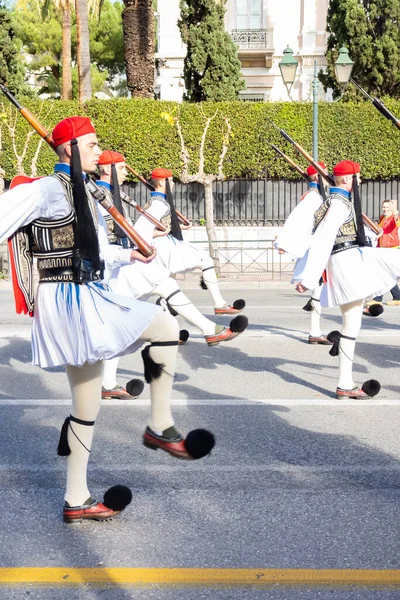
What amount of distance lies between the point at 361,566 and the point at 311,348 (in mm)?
6548

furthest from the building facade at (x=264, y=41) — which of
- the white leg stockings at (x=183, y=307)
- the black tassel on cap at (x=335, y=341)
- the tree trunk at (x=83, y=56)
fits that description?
the white leg stockings at (x=183, y=307)

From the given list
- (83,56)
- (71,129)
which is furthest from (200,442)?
(83,56)

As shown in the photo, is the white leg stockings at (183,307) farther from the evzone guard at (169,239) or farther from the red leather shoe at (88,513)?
the red leather shoe at (88,513)

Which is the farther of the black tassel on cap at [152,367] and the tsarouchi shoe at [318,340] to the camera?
the tsarouchi shoe at [318,340]

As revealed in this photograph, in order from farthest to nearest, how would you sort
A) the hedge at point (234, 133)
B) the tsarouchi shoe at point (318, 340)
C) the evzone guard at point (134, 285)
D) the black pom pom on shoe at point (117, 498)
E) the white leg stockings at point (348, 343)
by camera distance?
the hedge at point (234, 133)
the tsarouchi shoe at point (318, 340)
the evzone guard at point (134, 285)
the white leg stockings at point (348, 343)
the black pom pom on shoe at point (117, 498)

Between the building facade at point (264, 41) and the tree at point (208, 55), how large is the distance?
10322 mm

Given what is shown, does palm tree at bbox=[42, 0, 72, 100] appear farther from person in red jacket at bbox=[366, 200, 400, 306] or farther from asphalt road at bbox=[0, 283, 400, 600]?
asphalt road at bbox=[0, 283, 400, 600]

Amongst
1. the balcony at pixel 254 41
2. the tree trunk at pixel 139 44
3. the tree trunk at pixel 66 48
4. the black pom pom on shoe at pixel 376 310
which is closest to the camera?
the black pom pom on shoe at pixel 376 310

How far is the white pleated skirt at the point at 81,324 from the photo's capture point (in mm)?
4730

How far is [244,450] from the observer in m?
6.32

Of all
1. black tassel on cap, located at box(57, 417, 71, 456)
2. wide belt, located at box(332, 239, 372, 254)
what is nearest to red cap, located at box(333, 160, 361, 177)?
wide belt, located at box(332, 239, 372, 254)

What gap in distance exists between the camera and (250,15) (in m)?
43.1

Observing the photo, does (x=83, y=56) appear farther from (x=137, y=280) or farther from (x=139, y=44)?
(x=137, y=280)

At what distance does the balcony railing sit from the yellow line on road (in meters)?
40.3
